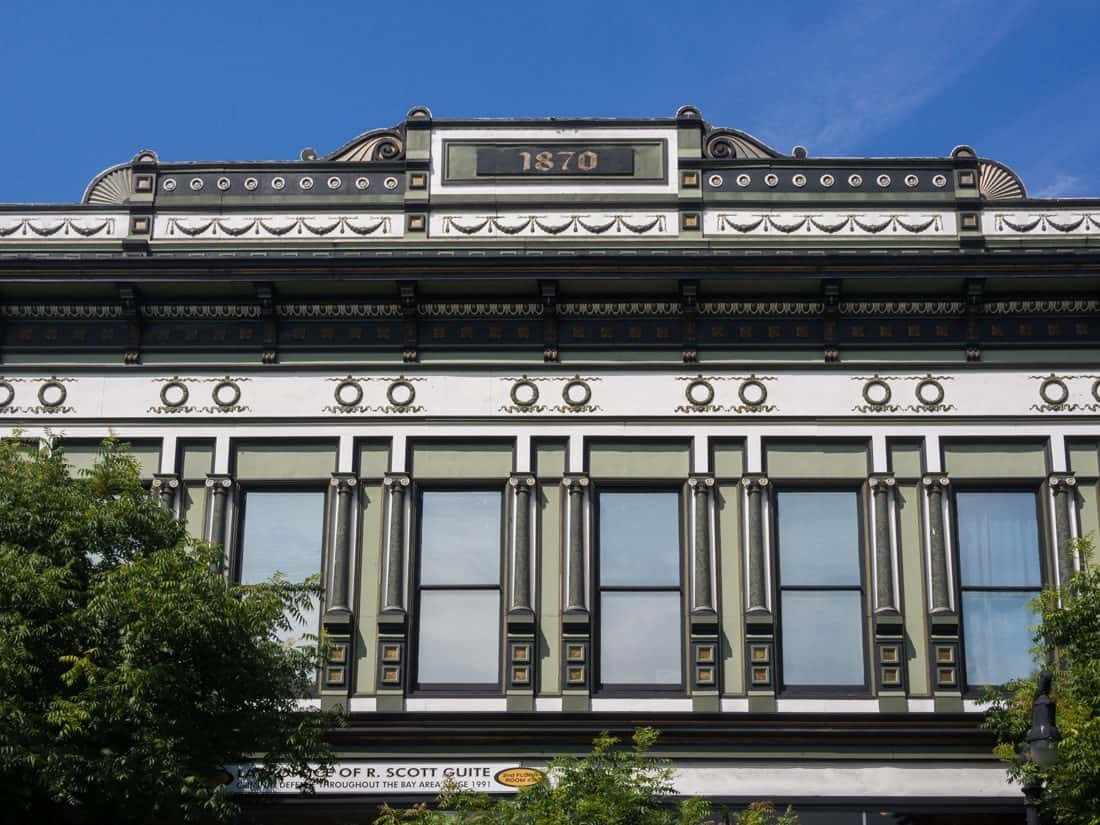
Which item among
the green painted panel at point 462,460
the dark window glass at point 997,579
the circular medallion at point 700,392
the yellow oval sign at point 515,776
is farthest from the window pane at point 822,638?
the green painted panel at point 462,460

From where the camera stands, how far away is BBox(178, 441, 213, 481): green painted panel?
23266 mm

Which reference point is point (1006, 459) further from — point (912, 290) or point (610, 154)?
point (610, 154)

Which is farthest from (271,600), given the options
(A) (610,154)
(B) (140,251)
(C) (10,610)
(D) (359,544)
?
(A) (610,154)

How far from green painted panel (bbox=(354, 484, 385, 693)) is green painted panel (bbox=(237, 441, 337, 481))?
0.69 m

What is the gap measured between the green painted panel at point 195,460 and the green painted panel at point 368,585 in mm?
2211

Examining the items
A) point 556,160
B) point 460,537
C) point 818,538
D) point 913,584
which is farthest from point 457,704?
point 556,160

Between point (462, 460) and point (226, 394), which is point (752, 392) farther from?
point (226, 394)

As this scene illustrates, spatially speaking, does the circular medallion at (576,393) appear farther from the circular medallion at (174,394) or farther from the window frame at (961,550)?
the circular medallion at (174,394)

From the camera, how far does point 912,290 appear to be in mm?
23641

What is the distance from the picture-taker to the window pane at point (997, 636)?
22359 millimetres

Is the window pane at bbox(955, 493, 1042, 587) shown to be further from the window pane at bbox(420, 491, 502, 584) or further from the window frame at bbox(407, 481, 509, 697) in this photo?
the window pane at bbox(420, 491, 502, 584)

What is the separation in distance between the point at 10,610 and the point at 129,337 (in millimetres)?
7618

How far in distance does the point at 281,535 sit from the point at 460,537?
2.47 m

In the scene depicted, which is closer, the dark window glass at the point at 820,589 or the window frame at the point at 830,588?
the window frame at the point at 830,588
